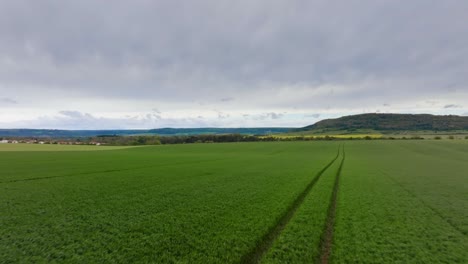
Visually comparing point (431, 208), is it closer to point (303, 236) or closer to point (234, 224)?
point (303, 236)

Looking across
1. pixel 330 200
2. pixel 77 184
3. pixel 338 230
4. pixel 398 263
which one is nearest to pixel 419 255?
pixel 398 263

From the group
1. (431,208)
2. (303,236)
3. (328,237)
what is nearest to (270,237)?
(303,236)

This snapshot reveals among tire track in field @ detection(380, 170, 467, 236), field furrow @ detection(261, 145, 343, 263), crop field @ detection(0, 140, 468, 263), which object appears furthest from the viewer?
tire track in field @ detection(380, 170, 467, 236)

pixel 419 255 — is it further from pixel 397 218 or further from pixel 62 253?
pixel 62 253

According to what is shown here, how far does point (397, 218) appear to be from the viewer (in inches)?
501

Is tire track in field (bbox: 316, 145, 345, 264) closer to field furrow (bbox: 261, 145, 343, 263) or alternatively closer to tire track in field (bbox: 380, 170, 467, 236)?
field furrow (bbox: 261, 145, 343, 263)

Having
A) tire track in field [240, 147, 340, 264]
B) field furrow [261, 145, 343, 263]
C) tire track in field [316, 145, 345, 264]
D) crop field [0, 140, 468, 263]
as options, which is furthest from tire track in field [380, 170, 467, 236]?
tire track in field [240, 147, 340, 264]

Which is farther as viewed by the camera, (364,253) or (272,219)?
(272,219)

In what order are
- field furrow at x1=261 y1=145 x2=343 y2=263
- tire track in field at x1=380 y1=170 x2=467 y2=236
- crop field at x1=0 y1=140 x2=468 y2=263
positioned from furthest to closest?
tire track in field at x1=380 y1=170 x2=467 y2=236 → crop field at x1=0 y1=140 x2=468 y2=263 → field furrow at x1=261 y1=145 x2=343 y2=263

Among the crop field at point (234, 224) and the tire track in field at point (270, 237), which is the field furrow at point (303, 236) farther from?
the tire track in field at point (270, 237)

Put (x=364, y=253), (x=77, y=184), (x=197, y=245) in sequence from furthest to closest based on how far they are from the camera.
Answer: (x=77, y=184)
(x=197, y=245)
(x=364, y=253)

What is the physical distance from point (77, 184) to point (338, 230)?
75.6 feet

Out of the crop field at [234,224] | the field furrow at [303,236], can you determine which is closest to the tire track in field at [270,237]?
the crop field at [234,224]

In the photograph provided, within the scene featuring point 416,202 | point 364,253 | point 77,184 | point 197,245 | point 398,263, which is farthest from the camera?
point 77,184
